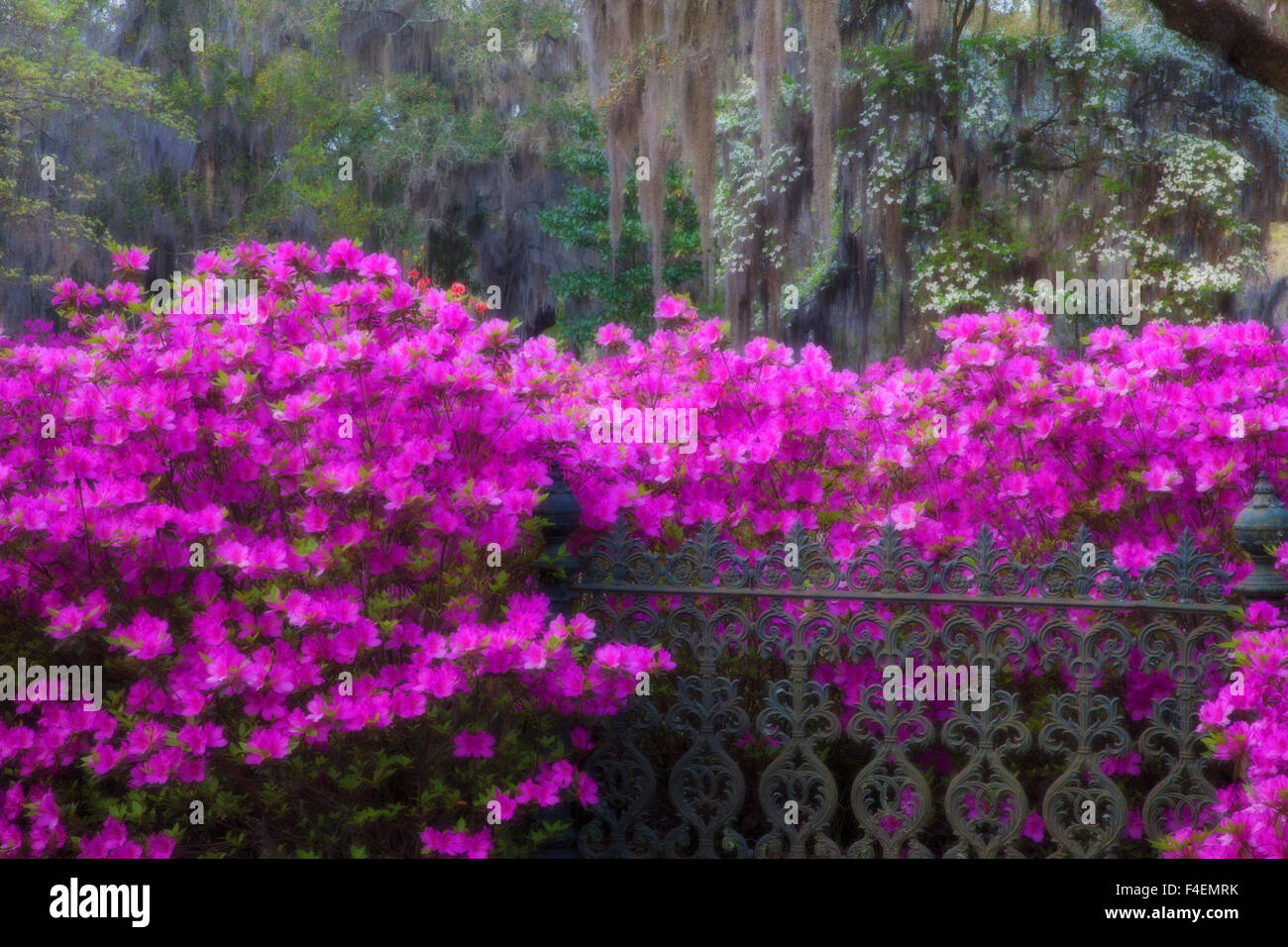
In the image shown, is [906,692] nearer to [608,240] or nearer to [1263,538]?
[1263,538]

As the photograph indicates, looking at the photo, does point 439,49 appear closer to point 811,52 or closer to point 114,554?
point 811,52

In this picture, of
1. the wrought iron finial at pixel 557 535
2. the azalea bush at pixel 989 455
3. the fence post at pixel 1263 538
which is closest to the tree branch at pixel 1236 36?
the azalea bush at pixel 989 455

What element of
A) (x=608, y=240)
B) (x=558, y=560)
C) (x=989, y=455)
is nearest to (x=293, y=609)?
(x=558, y=560)

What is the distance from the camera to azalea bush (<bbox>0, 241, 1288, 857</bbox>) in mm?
3211

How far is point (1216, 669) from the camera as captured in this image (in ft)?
10.6

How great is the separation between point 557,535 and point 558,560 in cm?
7

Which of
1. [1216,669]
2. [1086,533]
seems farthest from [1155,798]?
[1086,533]

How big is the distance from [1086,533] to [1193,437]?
1.68ft

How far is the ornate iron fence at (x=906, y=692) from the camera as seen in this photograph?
328cm

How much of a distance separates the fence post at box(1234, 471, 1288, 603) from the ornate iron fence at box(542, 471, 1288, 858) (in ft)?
0.03

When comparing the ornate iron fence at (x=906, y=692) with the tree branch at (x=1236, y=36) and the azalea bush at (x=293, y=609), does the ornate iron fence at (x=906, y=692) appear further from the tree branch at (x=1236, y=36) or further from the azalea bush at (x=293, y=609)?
the tree branch at (x=1236, y=36)

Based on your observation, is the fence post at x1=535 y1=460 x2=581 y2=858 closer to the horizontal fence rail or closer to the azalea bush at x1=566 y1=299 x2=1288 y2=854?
the horizontal fence rail

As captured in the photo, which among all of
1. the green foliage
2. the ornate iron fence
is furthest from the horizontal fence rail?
the green foliage

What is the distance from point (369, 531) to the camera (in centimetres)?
331
